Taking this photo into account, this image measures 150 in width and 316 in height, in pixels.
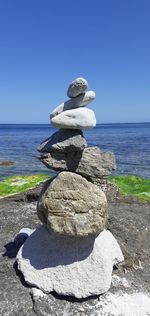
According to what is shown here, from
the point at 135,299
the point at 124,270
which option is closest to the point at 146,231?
the point at 124,270

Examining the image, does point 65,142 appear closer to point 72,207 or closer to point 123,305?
point 72,207

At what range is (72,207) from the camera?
6.77m

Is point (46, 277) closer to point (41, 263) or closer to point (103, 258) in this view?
point (41, 263)

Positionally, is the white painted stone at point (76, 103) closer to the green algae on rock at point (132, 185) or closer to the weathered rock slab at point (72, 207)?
the weathered rock slab at point (72, 207)

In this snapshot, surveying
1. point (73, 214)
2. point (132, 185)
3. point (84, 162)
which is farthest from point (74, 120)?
point (132, 185)

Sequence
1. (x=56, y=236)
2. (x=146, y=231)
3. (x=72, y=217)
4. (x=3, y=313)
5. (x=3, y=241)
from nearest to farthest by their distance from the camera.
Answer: (x=3, y=313) < (x=72, y=217) < (x=56, y=236) < (x=3, y=241) < (x=146, y=231)

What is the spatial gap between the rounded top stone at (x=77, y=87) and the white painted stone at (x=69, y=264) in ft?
9.05

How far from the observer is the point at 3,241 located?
8750 millimetres

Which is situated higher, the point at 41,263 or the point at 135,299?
the point at 41,263

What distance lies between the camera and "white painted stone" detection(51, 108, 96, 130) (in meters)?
6.82

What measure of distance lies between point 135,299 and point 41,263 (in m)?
1.91

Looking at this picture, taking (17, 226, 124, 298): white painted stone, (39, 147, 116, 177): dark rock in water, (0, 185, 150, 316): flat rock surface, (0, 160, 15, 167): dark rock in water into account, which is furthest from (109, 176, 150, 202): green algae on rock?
(0, 160, 15, 167): dark rock in water

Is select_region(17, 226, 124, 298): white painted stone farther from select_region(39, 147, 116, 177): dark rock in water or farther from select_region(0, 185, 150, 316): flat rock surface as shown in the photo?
select_region(39, 147, 116, 177): dark rock in water

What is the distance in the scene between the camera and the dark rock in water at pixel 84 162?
23.2 feet
